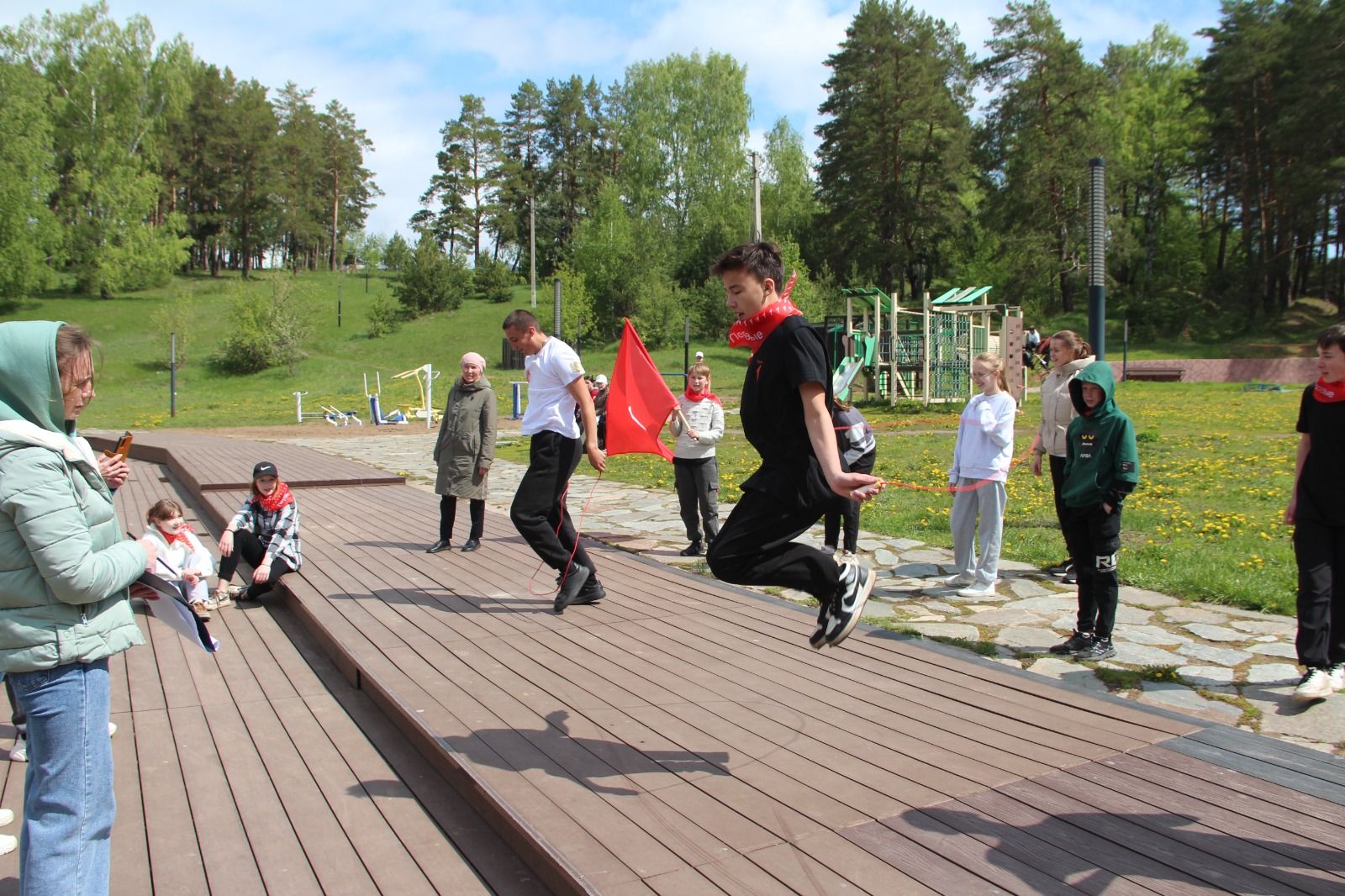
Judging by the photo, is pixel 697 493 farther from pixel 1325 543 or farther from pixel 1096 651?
pixel 1325 543

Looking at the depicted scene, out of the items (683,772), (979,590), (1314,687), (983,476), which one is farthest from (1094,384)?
(683,772)

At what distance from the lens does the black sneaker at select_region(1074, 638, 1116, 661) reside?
16.2ft

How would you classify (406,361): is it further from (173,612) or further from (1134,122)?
(173,612)

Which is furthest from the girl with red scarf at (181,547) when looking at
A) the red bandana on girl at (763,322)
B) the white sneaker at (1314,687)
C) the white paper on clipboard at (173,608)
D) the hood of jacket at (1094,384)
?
the white sneaker at (1314,687)

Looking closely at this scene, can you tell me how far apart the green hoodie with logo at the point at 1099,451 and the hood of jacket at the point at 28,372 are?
175 inches

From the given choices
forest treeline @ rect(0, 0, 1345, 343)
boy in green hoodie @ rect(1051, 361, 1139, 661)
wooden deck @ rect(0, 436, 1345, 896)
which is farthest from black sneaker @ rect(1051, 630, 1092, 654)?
forest treeline @ rect(0, 0, 1345, 343)

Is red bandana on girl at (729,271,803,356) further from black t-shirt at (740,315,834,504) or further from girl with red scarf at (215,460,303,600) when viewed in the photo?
girl with red scarf at (215,460,303,600)

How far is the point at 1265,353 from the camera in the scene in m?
43.5

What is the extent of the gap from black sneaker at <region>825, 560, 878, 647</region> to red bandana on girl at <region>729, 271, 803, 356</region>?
36.2 inches

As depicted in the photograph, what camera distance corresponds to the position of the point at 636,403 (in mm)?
7496

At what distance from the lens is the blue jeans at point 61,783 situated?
2.41m

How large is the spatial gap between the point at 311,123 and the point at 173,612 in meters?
93.3

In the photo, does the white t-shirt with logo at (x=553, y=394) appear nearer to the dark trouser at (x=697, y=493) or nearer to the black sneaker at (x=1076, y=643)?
the dark trouser at (x=697, y=493)

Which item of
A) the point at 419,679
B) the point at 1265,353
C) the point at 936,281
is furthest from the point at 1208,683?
the point at 936,281
